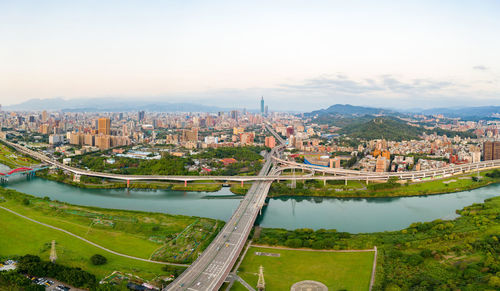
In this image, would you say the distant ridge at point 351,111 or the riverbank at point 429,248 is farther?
the distant ridge at point 351,111

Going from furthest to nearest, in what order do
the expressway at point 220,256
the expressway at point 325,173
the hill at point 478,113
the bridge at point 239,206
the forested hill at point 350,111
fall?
the forested hill at point 350,111 → the hill at point 478,113 → the expressway at point 325,173 → the bridge at point 239,206 → the expressway at point 220,256

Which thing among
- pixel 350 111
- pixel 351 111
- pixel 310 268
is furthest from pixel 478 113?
pixel 310 268

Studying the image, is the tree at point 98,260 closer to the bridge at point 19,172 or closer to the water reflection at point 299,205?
Answer: the water reflection at point 299,205

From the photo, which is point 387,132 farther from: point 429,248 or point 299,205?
Answer: point 429,248

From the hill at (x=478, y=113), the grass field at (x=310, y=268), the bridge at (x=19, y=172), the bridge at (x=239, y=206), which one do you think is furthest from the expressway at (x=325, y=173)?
the hill at (x=478, y=113)

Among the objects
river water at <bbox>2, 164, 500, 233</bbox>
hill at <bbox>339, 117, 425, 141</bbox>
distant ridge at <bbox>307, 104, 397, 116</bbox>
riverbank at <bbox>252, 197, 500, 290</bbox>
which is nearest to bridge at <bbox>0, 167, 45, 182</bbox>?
river water at <bbox>2, 164, 500, 233</bbox>

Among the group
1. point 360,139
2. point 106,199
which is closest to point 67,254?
point 106,199

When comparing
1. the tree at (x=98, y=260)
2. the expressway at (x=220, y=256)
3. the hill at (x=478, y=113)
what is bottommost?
the tree at (x=98, y=260)
